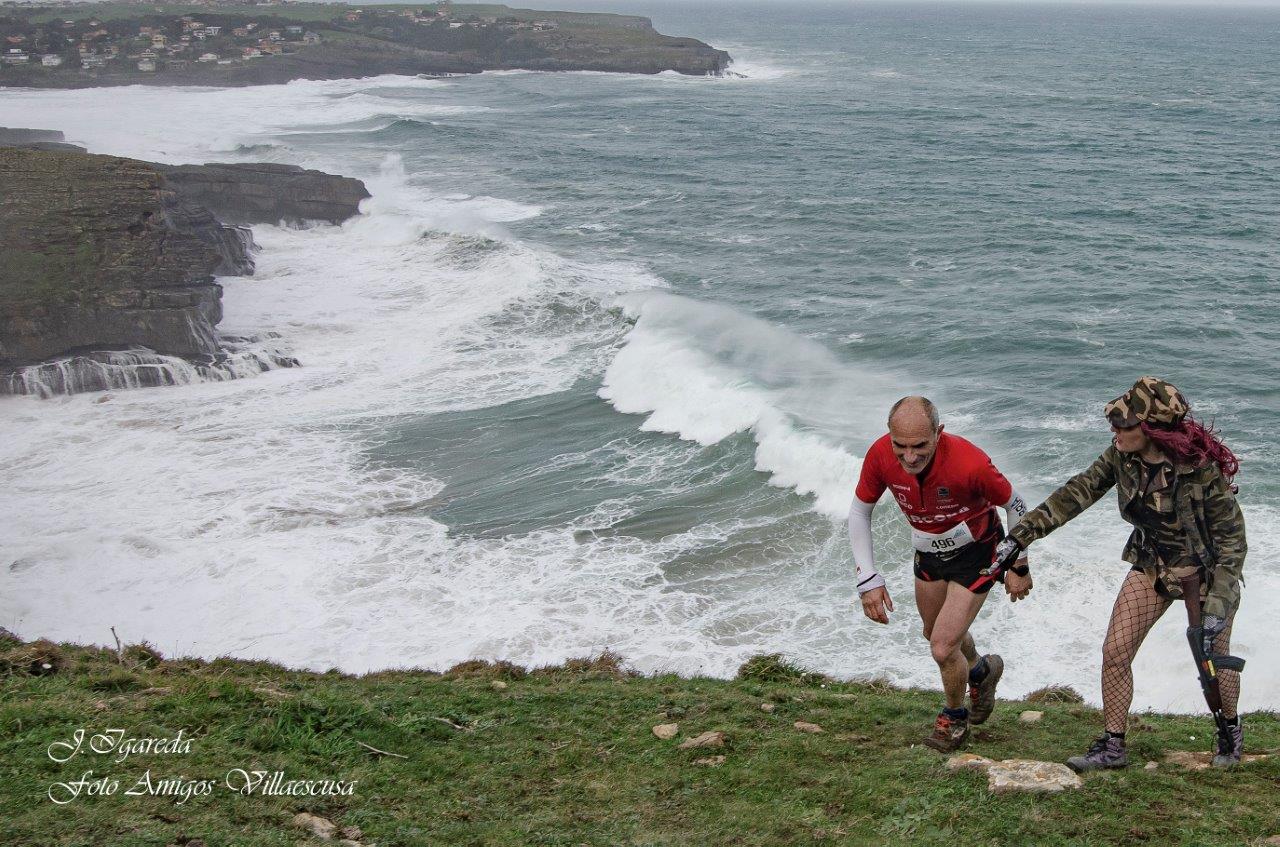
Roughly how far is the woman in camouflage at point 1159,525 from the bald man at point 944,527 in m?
0.22

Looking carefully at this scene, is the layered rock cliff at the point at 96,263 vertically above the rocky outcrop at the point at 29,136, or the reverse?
the rocky outcrop at the point at 29,136

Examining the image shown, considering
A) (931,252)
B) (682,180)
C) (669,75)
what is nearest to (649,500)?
(931,252)

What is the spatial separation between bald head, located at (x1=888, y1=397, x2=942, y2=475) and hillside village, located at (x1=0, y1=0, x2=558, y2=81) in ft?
325

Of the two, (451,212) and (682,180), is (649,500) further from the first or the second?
(682,180)

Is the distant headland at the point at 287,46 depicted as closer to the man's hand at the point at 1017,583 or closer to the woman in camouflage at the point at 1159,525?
the man's hand at the point at 1017,583

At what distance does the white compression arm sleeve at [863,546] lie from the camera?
6.39 meters

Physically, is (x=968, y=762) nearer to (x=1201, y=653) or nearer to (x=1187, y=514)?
(x=1201, y=653)

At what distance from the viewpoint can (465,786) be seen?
6.21 meters

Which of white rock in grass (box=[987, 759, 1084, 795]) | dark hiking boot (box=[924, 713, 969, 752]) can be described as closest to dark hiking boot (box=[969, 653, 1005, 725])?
dark hiking boot (box=[924, 713, 969, 752])

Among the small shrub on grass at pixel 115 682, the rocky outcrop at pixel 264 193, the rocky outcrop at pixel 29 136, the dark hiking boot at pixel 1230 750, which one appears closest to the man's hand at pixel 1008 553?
the dark hiking boot at pixel 1230 750

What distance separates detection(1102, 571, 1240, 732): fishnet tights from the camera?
20.0ft

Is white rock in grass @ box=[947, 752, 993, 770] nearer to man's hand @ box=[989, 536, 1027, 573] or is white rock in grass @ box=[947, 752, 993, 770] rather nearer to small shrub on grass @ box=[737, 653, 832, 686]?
man's hand @ box=[989, 536, 1027, 573]

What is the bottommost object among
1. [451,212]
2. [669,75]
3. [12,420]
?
[12,420]

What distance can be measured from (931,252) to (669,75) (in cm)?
7403
